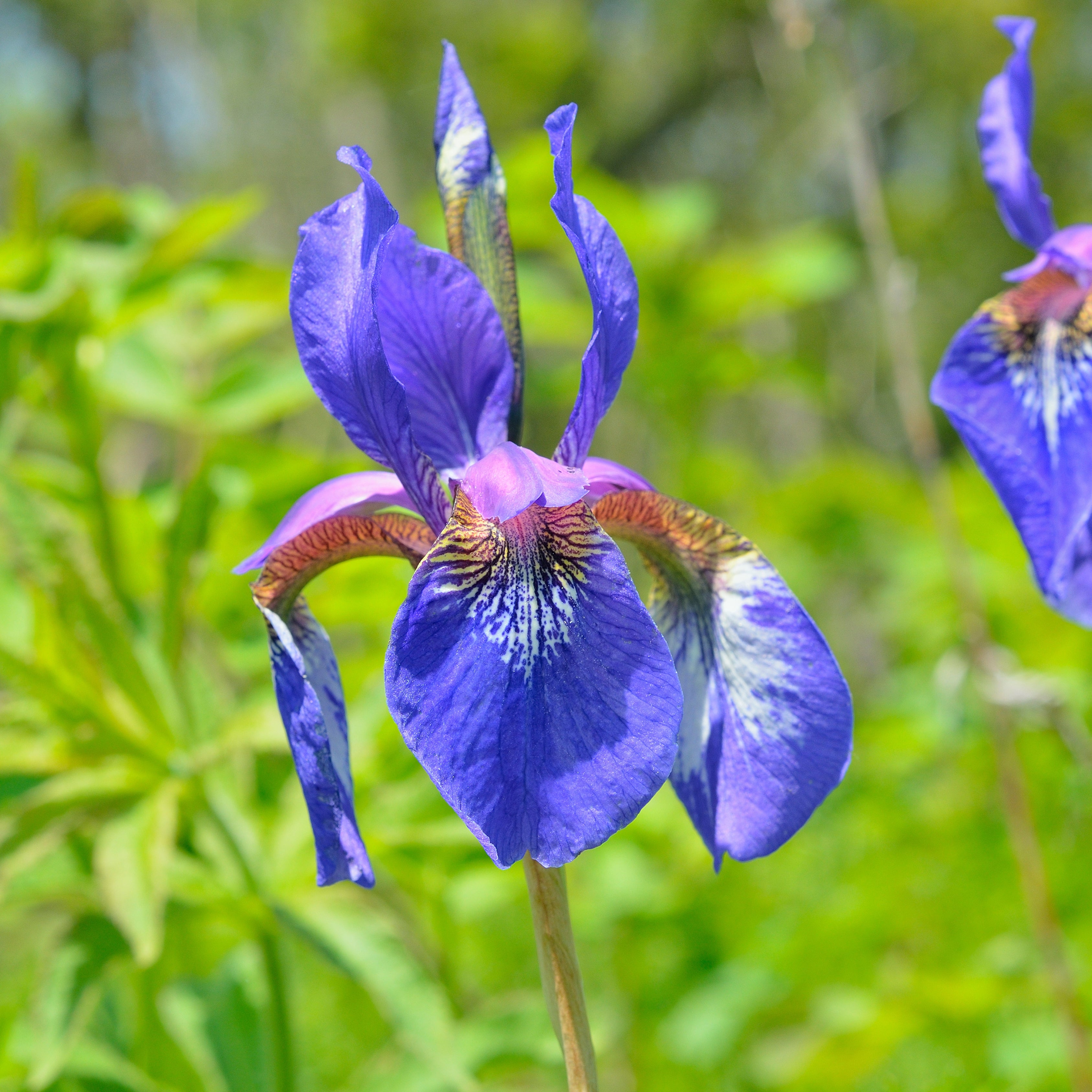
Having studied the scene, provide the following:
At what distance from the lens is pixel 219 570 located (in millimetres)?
1454

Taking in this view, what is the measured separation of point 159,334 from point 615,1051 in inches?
64.1

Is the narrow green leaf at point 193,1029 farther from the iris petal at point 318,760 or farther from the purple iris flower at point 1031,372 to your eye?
the purple iris flower at point 1031,372

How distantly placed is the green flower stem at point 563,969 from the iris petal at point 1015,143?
780 millimetres

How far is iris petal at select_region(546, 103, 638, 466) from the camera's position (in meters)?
0.62

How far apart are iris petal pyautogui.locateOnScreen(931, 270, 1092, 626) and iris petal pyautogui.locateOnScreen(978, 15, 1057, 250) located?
82 mm

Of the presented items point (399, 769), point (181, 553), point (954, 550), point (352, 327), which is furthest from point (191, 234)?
point (954, 550)

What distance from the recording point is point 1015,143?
0.98 meters

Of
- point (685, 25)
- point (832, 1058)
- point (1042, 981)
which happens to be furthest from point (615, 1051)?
point (685, 25)

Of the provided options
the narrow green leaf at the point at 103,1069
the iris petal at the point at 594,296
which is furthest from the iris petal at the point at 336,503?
the narrow green leaf at the point at 103,1069

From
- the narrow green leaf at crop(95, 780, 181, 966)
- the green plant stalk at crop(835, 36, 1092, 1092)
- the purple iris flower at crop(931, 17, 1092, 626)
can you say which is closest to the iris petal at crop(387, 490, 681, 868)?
the purple iris flower at crop(931, 17, 1092, 626)

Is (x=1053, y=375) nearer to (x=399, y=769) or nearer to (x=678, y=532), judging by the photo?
(x=678, y=532)

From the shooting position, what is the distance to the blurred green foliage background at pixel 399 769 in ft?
3.86

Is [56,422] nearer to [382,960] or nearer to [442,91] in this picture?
[382,960]

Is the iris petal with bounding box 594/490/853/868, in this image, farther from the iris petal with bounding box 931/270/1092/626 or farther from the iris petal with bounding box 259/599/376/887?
the iris petal with bounding box 931/270/1092/626
